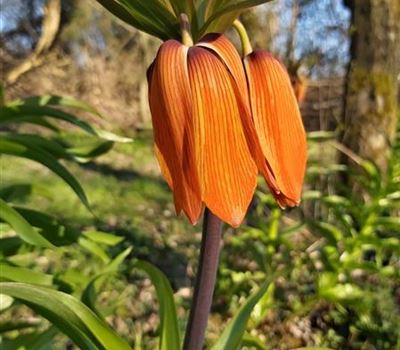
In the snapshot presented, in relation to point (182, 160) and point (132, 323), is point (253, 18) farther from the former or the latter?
point (182, 160)

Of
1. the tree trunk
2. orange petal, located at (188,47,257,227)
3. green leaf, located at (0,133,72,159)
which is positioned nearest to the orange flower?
orange petal, located at (188,47,257,227)

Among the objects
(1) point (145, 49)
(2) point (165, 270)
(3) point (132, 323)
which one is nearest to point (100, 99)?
(1) point (145, 49)

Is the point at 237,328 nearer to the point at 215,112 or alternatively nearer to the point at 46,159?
the point at 215,112

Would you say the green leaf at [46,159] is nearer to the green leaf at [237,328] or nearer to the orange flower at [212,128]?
the green leaf at [237,328]

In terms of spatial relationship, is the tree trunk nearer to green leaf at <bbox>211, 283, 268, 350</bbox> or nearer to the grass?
the grass

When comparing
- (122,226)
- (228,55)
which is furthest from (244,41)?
(122,226)
